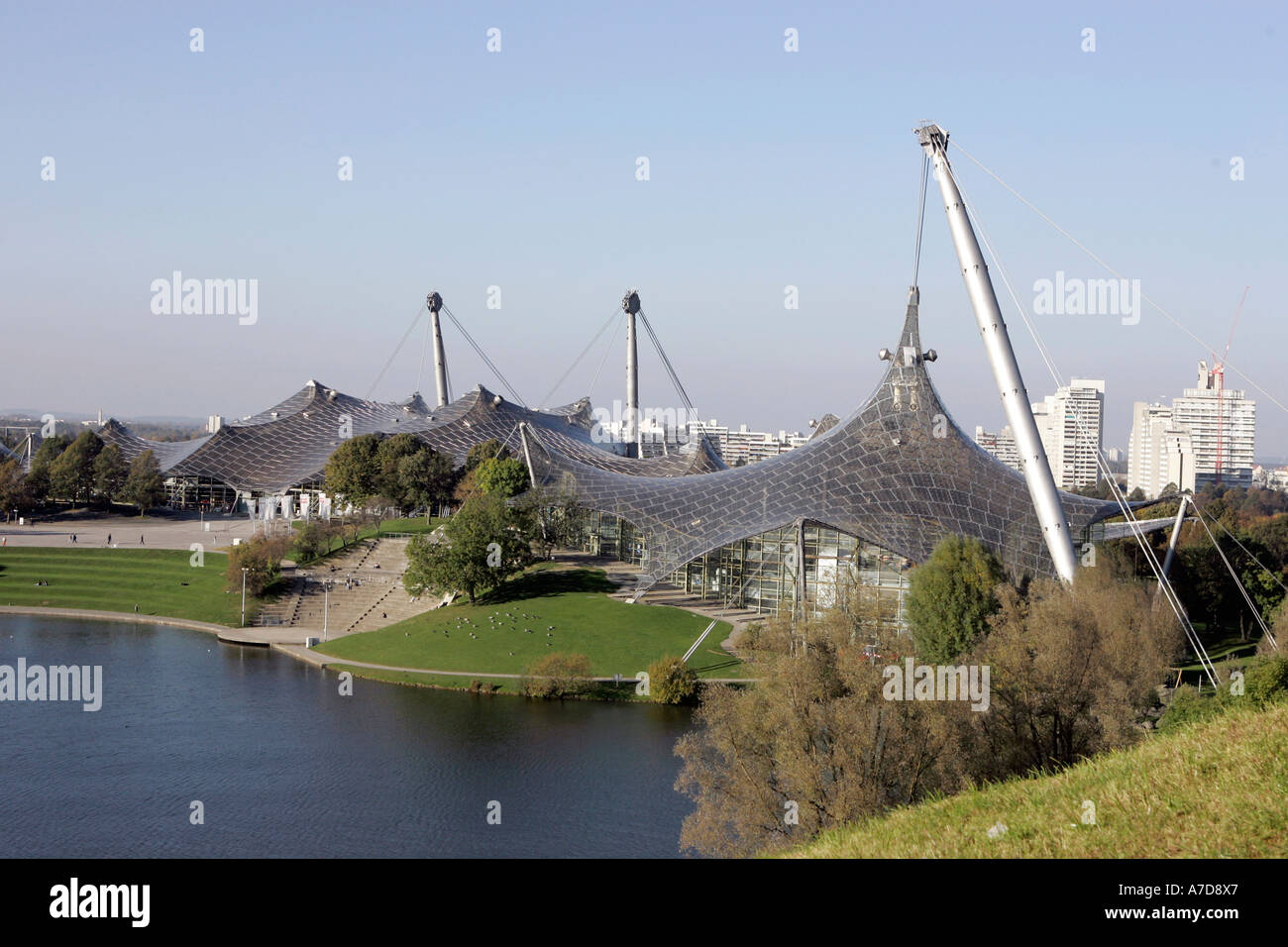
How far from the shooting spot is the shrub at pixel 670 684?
117 feet

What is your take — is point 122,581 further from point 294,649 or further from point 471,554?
point 471,554

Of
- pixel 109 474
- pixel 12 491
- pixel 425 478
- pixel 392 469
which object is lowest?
pixel 12 491

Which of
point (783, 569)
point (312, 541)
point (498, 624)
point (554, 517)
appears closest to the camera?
point (498, 624)

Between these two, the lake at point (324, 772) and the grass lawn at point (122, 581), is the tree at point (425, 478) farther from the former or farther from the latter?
the lake at point (324, 772)

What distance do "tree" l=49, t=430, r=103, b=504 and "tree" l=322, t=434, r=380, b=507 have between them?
18.8 m

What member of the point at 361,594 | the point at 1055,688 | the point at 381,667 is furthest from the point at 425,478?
the point at 1055,688

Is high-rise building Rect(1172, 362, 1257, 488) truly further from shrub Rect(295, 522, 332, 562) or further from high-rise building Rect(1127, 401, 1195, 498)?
shrub Rect(295, 522, 332, 562)

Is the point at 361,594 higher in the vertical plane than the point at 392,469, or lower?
lower

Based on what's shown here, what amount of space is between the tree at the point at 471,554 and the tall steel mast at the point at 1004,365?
2261 centimetres

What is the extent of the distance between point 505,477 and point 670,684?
25123 mm

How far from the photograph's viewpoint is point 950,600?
3231 centimetres

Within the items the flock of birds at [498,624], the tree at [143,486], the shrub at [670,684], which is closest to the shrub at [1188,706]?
the shrub at [670,684]

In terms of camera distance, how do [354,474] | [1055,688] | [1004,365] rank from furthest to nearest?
[354,474] < [1004,365] < [1055,688]

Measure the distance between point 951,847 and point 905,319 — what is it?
3571cm
